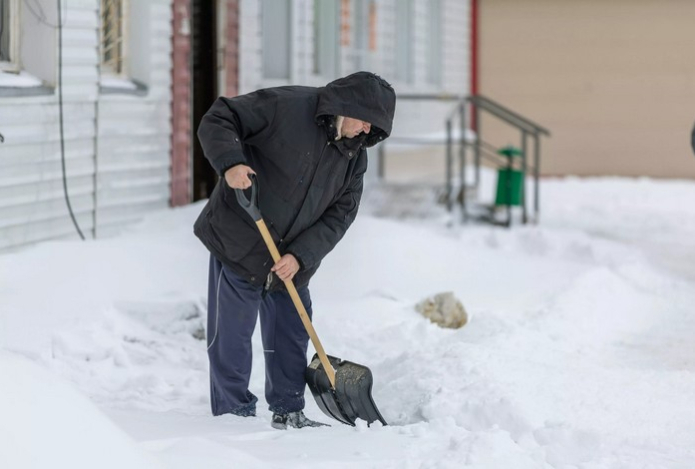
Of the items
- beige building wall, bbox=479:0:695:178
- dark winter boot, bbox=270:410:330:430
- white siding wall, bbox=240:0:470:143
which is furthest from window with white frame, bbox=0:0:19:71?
beige building wall, bbox=479:0:695:178

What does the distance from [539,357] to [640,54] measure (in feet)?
50.7

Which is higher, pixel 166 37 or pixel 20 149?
pixel 166 37

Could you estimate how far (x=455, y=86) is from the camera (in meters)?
19.8

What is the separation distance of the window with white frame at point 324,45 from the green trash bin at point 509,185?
6.72 ft

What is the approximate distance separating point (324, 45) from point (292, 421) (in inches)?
357

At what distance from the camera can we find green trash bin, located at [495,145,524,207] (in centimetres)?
1391

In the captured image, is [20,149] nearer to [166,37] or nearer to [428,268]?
[166,37]

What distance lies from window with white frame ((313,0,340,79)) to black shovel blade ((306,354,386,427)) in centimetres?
884

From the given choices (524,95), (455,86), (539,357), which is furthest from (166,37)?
(524,95)

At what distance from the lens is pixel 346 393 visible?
5.41 m

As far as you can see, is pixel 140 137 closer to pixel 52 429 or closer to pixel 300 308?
pixel 300 308

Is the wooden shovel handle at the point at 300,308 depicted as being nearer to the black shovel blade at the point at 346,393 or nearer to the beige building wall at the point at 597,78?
the black shovel blade at the point at 346,393

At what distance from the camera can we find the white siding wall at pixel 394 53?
1188cm

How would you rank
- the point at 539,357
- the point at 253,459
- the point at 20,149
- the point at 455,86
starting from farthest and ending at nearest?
the point at 455,86, the point at 20,149, the point at 539,357, the point at 253,459
